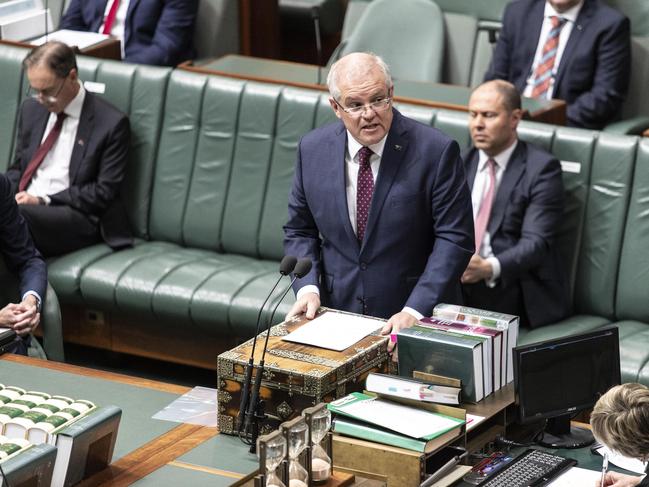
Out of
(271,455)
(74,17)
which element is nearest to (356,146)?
(271,455)

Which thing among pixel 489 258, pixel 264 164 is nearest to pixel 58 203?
pixel 264 164

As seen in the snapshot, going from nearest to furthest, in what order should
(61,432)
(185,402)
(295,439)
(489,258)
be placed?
(295,439) < (61,432) < (185,402) < (489,258)

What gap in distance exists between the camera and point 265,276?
522 centimetres

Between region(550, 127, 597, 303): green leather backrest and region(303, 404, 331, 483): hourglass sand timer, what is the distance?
91.1 inches

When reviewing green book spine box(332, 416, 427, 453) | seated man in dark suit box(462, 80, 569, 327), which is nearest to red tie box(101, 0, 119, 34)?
seated man in dark suit box(462, 80, 569, 327)

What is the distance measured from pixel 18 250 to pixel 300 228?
3.34 feet

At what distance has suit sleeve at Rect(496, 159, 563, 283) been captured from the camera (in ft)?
15.6

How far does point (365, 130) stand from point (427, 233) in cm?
40

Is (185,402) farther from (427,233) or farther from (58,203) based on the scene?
(58,203)

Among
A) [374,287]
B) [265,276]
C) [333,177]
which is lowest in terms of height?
[265,276]

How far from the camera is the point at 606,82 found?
227 inches

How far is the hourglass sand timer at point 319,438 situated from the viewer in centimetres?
281

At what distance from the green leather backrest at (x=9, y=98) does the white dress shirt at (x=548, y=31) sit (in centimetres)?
222

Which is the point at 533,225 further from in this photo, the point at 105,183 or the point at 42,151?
the point at 42,151
